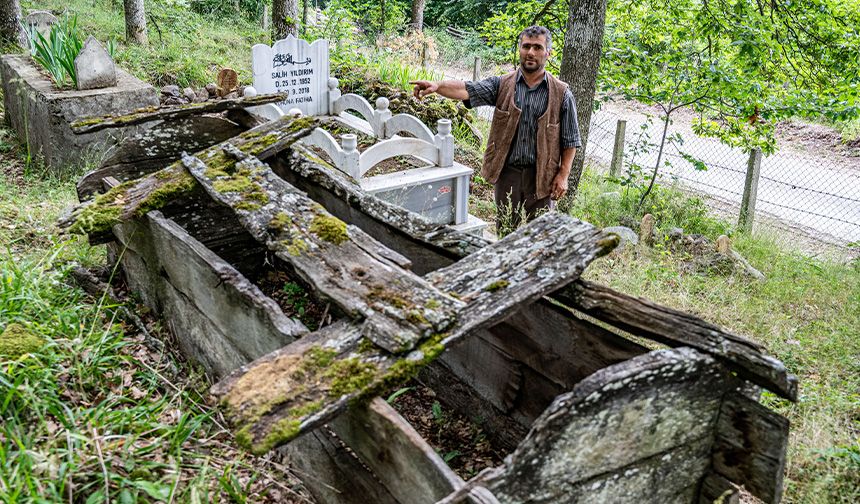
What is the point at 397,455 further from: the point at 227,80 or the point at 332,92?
the point at 227,80

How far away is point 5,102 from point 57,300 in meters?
5.43

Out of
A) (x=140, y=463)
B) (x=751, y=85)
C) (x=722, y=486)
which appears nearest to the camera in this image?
(x=722, y=486)

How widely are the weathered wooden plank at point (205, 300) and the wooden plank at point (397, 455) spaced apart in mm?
472

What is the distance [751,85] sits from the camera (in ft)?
24.0

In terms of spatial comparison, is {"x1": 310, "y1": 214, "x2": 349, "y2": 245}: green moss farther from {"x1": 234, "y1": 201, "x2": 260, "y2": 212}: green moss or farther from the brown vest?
the brown vest

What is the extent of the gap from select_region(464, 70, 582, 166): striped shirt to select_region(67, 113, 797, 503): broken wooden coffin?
2.14 metres

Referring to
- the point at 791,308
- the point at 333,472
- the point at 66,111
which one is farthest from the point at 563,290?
the point at 66,111

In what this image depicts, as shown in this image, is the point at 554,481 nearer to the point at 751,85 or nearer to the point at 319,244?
the point at 319,244

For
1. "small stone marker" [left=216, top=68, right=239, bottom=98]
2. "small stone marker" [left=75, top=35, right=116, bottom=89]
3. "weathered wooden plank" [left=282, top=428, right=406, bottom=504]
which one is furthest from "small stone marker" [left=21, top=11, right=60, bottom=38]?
"weathered wooden plank" [left=282, top=428, right=406, bottom=504]

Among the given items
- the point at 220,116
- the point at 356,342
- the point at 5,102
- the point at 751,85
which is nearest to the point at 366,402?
the point at 356,342

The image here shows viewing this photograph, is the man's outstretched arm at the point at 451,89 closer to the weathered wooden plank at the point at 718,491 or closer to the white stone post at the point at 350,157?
the white stone post at the point at 350,157

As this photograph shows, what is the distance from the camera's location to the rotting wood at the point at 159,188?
3391 millimetres

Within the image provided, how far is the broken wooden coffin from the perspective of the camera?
1.97m

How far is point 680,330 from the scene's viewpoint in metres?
2.26
